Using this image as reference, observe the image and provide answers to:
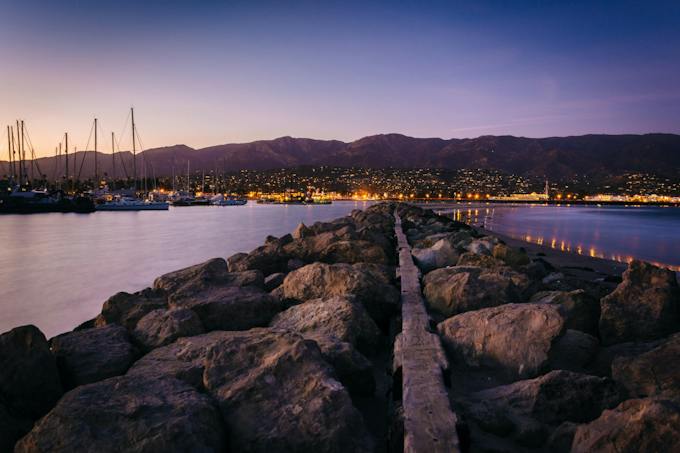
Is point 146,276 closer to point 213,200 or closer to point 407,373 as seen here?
point 407,373

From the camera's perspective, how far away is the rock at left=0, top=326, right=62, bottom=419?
387cm

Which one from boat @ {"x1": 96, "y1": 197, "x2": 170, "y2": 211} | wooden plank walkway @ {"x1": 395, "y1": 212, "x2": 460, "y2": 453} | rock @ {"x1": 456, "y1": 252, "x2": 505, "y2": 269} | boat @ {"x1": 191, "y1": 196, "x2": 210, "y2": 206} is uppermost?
rock @ {"x1": 456, "y1": 252, "x2": 505, "y2": 269}

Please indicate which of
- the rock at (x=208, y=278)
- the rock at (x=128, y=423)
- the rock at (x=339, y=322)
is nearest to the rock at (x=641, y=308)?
the rock at (x=339, y=322)

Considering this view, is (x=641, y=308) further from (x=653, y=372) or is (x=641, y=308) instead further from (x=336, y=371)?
(x=336, y=371)

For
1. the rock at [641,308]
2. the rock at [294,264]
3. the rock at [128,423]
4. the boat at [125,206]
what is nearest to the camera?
the rock at [128,423]

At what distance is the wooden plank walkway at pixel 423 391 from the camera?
9.62 ft

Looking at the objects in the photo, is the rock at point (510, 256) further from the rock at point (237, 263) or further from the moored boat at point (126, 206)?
the moored boat at point (126, 206)

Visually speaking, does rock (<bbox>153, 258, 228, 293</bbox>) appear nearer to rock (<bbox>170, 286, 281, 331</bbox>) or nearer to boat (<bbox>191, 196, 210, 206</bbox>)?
rock (<bbox>170, 286, 281, 331</bbox>)

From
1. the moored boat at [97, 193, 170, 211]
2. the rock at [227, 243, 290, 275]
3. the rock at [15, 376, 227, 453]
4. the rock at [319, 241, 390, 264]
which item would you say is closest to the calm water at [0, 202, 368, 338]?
the rock at [227, 243, 290, 275]

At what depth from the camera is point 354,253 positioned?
942 centimetres

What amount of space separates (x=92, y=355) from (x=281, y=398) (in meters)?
2.33

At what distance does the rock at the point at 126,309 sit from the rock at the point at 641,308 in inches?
219

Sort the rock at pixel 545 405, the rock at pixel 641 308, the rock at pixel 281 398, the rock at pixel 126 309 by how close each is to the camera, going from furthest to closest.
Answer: the rock at pixel 126 309
the rock at pixel 641 308
the rock at pixel 545 405
the rock at pixel 281 398

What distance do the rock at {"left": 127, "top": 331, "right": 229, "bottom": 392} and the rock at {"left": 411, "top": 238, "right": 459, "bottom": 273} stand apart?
6.14 m
